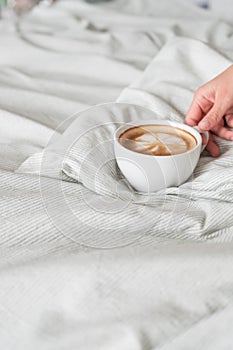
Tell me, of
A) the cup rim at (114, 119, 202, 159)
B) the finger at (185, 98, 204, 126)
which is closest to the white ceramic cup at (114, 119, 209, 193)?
the cup rim at (114, 119, 202, 159)

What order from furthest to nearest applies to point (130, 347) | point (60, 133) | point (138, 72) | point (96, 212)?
1. point (138, 72)
2. point (60, 133)
3. point (96, 212)
4. point (130, 347)

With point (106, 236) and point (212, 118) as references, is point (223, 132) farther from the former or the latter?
point (106, 236)

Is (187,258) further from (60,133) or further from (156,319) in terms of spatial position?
(60,133)

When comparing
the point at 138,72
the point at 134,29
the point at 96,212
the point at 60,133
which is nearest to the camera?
the point at 96,212

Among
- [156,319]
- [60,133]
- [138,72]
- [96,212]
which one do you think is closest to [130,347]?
[156,319]

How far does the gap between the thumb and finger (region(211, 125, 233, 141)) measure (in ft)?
0.07

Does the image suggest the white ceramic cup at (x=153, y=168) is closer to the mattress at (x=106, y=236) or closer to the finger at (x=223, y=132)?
the mattress at (x=106, y=236)

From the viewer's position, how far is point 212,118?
906 millimetres

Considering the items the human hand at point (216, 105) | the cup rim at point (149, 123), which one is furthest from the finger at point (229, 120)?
the cup rim at point (149, 123)

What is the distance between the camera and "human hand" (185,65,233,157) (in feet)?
3.04

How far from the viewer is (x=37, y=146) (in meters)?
0.96

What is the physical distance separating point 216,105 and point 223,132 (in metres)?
0.05

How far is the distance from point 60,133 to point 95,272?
346mm

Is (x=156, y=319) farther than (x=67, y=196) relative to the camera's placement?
No
